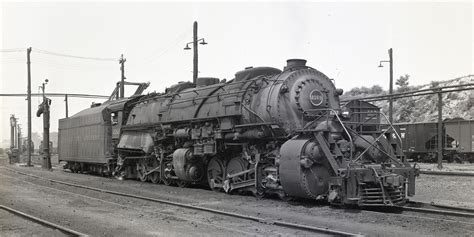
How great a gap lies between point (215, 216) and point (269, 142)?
136 inches

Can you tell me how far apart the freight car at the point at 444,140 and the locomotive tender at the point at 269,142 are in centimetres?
1855

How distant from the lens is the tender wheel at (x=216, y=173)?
1407cm

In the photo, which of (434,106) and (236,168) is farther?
(434,106)

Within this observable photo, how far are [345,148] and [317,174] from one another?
90 cm

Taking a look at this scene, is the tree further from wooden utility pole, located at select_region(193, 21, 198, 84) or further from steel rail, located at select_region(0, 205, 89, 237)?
steel rail, located at select_region(0, 205, 89, 237)

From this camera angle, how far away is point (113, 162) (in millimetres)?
20688

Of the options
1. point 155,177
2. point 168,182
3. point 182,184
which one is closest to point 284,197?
point 182,184

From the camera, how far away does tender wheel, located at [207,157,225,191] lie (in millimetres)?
14073

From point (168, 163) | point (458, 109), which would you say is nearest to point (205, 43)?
point (168, 163)

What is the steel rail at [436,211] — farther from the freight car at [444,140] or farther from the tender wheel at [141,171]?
the freight car at [444,140]

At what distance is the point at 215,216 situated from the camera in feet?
31.2

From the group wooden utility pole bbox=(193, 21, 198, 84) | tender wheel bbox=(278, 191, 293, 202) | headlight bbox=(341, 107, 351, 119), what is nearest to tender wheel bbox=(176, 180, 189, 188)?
tender wheel bbox=(278, 191, 293, 202)

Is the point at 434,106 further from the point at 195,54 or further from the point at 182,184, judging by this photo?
the point at 182,184

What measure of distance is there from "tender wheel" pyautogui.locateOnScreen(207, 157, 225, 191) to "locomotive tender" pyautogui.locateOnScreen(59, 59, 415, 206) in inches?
1.2
